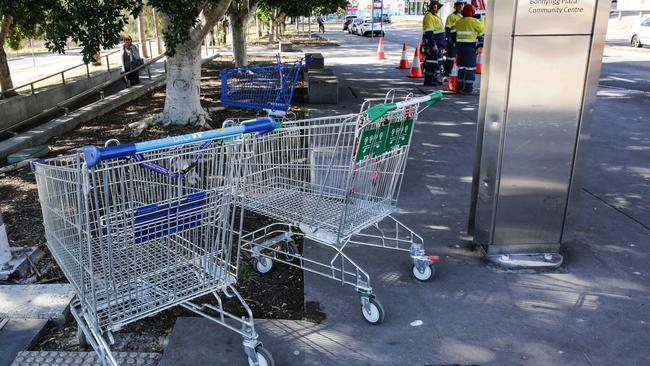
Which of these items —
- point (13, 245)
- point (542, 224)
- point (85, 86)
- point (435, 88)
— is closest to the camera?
point (542, 224)

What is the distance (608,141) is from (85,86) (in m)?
13.6

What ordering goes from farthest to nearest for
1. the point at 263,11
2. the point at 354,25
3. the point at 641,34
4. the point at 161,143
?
the point at 354,25 < the point at 641,34 < the point at 263,11 < the point at 161,143

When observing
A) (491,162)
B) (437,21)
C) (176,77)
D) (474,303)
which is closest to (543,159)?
(491,162)

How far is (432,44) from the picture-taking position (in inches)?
513

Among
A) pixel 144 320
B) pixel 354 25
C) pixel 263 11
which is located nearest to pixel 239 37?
pixel 263 11

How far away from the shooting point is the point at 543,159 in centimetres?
405

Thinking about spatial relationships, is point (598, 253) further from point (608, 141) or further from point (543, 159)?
point (608, 141)

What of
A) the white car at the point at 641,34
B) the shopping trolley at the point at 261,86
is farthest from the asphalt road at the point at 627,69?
the shopping trolley at the point at 261,86

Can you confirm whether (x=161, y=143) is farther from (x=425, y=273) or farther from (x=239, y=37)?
(x=239, y=37)

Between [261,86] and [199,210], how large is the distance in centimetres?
641

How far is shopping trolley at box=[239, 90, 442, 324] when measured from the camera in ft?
11.0

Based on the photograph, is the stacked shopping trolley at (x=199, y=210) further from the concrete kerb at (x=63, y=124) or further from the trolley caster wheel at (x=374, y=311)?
the concrete kerb at (x=63, y=124)

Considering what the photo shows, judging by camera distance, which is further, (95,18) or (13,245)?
(95,18)

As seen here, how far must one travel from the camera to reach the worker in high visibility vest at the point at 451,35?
13.0 metres
